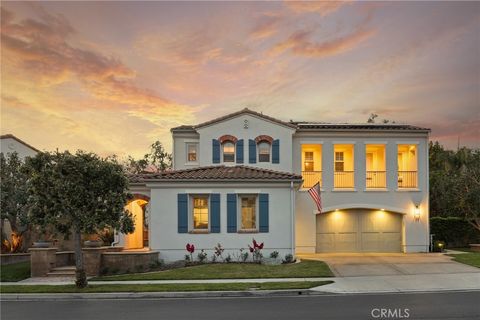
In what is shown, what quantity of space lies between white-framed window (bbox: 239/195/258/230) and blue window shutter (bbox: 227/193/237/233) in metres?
0.40

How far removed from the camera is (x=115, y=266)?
62.7 ft

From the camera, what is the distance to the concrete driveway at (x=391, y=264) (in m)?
17.7

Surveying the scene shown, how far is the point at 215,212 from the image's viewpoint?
2103 centimetres

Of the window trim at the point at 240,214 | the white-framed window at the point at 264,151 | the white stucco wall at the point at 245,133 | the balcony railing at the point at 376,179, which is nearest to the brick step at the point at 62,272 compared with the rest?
the window trim at the point at 240,214

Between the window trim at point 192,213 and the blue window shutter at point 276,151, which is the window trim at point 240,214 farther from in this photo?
the blue window shutter at point 276,151

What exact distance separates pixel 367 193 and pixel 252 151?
276 inches

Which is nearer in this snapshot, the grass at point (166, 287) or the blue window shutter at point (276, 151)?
the grass at point (166, 287)

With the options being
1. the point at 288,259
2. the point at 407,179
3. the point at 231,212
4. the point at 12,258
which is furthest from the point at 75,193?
the point at 407,179

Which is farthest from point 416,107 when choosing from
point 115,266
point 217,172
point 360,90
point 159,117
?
point 115,266

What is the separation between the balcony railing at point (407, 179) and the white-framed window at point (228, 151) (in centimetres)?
983

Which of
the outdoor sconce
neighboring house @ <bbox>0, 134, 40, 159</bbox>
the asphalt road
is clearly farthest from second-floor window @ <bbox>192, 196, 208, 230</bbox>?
the outdoor sconce

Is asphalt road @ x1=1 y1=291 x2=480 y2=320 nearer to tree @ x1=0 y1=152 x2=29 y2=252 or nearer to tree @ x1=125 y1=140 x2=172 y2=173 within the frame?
tree @ x1=0 y1=152 x2=29 y2=252

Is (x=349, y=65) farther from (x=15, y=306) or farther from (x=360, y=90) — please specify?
(x=15, y=306)

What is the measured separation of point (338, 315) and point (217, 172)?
41.0 ft
